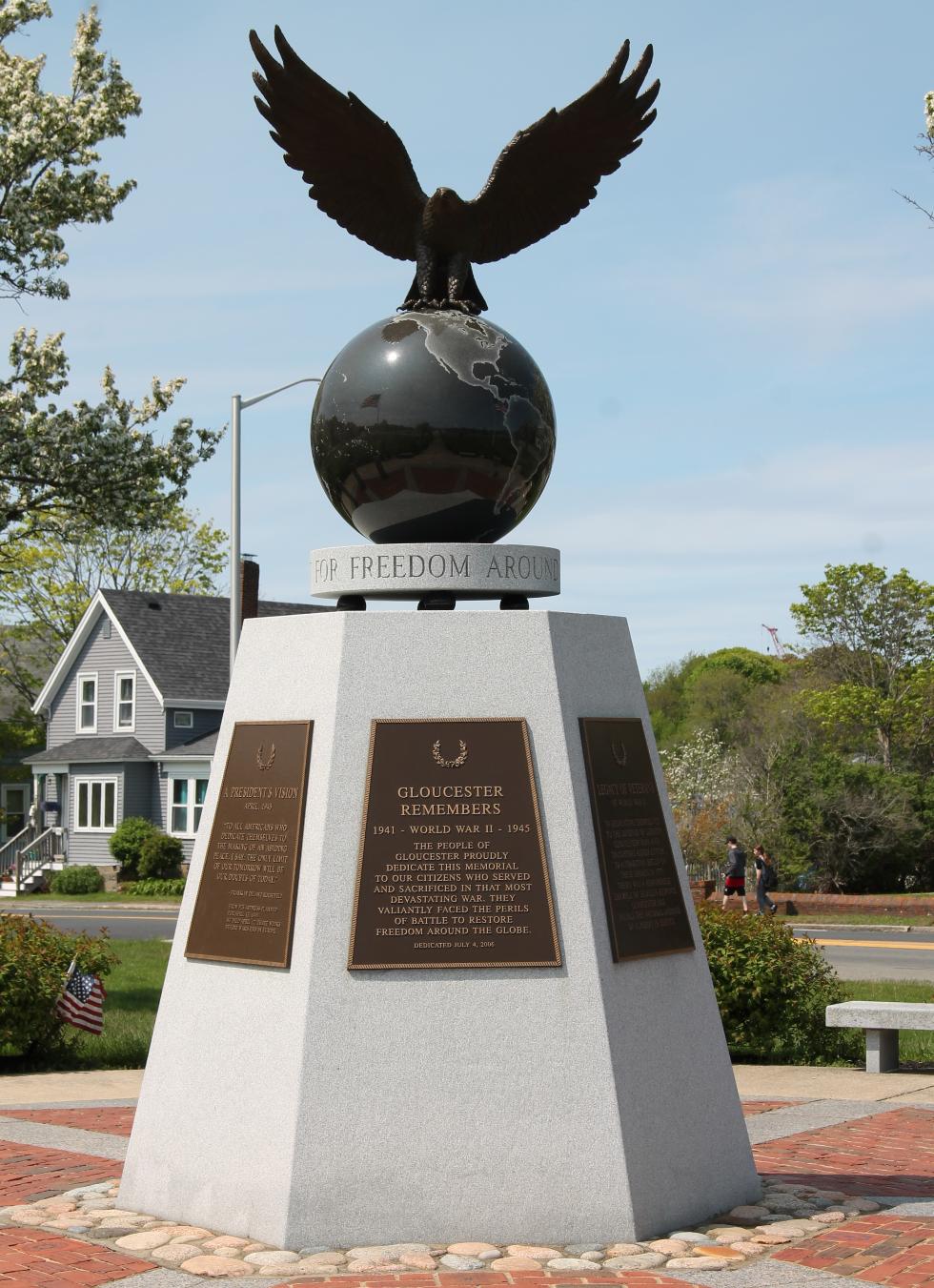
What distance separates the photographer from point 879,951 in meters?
23.6

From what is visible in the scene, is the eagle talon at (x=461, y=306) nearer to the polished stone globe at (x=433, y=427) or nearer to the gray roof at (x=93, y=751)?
the polished stone globe at (x=433, y=427)

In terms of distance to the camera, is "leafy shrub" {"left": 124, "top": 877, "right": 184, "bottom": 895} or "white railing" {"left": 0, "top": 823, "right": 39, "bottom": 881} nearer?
"leafy shrub" {"left": 124, "top": 877, "right": 184, "bottom": 895}

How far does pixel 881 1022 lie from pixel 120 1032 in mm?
6689

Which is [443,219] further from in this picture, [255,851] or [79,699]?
[79,699]

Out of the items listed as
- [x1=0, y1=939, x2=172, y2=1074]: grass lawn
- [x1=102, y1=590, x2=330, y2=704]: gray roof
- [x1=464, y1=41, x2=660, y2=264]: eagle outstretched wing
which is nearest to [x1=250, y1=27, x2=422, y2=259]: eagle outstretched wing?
[x1=464, y1=41, x2=660, y2=264]: eagle outstretched wing

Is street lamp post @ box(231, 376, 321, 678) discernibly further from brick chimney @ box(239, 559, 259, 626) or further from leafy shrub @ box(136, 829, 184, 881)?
leafy shrub @ box(136, 829, 184, 881)

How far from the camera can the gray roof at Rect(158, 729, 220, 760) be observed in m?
44.5

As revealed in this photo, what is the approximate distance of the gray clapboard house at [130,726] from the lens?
45.9 metres

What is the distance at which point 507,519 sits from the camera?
26.3 ft

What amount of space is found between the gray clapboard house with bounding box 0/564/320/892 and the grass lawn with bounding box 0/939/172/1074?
25.5 meters

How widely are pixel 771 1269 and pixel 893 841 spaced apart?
28.0m

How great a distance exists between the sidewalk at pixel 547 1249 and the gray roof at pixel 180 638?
3736cm

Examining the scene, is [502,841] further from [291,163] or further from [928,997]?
[928,997]

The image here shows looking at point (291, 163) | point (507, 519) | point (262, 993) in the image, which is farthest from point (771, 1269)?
point (291, 163)
